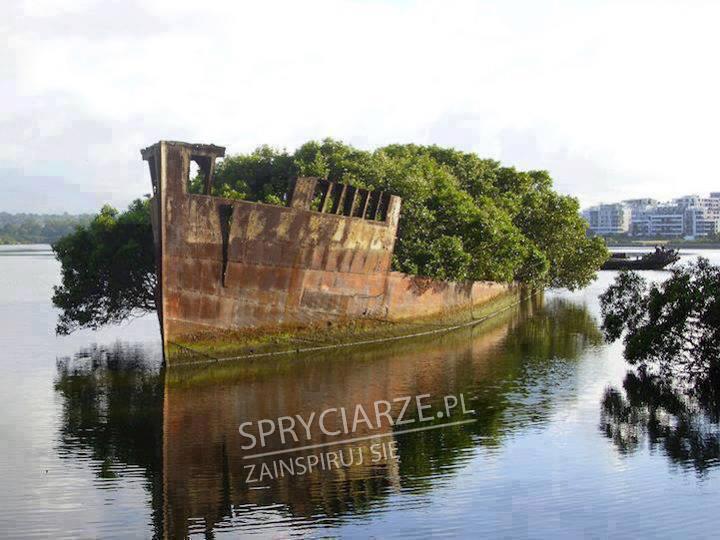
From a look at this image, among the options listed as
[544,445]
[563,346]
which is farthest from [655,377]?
[544,445]

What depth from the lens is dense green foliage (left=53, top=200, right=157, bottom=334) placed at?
3459 cm

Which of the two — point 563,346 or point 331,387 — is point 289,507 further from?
point 563,346

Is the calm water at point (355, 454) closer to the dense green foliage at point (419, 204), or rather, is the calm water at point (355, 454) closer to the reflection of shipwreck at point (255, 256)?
the reflection of shipwreck at point (255, 256)

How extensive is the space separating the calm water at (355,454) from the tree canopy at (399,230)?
11.1 feet

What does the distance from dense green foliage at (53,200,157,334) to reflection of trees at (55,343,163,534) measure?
7.68 feet

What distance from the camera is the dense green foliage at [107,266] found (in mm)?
34594

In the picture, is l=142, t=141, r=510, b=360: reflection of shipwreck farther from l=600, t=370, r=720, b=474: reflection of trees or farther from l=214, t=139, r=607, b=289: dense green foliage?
l=600, t=370, r=720, b=474: reflection of trees

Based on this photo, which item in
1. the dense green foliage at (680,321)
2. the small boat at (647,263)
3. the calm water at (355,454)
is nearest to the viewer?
the calm water at (355,454)

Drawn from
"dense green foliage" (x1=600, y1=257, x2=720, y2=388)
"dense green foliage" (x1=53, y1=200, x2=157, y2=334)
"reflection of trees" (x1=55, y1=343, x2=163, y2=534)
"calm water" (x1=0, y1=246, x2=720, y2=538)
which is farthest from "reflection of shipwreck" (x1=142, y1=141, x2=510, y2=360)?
"dense green foliage" (x1=600, y1=257, x2=720, y2=388)

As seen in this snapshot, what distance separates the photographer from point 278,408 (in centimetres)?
2414

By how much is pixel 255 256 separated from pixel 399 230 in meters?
10.0

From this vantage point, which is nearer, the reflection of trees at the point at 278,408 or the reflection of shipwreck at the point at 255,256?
the reflection of trees at the point at 278,408

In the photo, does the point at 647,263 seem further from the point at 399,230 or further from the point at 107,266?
the point at 107,266

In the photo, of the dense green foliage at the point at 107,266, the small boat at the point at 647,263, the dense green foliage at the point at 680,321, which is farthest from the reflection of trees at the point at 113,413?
the small boat at the point at 647,263
